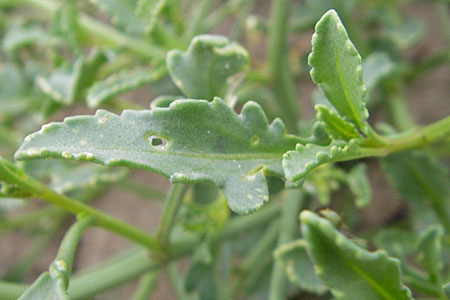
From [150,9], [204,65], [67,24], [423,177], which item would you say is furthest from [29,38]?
[423,177]

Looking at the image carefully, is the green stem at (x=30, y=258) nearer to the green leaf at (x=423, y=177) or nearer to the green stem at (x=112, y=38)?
the green stem at (x=112, y=38)

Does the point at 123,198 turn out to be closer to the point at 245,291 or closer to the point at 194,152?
the point at 245,291

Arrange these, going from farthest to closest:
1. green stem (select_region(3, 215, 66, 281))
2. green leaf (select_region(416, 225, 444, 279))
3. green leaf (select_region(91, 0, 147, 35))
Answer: green stem (select_region(3, 215, 66, 281)) → green leaf (select_region(91, 0, 147, 35)) → green leaf (select_region(416, 225, 444, 279))

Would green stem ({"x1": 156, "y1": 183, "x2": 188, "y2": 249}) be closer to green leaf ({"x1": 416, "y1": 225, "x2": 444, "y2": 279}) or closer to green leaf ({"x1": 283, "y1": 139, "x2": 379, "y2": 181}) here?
green leaf ({"x1": 283, "y1": 139, "x2": 379, "y2": 181})

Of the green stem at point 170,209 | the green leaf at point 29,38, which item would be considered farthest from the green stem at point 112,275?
the green leaf at point 29,38

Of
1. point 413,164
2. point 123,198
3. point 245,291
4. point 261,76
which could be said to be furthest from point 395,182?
point 123,198

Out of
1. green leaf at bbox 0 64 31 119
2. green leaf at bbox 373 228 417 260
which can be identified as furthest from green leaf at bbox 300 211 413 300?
green leaf at bbox 0 64 31 119
